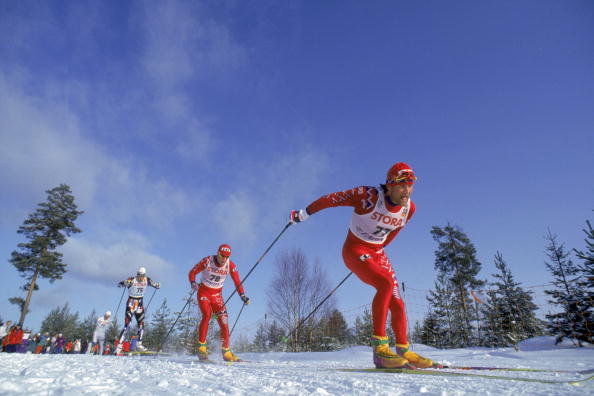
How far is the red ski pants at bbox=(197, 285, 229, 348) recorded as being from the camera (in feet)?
20.9

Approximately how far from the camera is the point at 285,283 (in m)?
24.6

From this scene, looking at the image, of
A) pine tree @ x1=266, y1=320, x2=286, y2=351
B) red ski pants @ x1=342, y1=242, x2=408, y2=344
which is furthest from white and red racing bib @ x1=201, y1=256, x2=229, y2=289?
pine tree @ x1=266, y1=320, x2=286, y2=351

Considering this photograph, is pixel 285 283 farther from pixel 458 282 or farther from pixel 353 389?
pixel 353 389

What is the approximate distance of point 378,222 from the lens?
12.1 feet

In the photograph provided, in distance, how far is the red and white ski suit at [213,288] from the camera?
654 cm

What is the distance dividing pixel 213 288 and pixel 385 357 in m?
4.62

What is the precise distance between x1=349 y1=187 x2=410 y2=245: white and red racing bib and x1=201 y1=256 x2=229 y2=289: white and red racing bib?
13.3 feet

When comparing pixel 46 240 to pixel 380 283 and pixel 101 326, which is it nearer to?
pixel 101 326

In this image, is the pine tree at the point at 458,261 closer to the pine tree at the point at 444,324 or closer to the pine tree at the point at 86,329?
the pine tree at the point at 444,324

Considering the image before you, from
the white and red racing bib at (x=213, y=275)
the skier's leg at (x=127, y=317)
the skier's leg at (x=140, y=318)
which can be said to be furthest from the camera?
the skier's leg at (x=140, y=318)

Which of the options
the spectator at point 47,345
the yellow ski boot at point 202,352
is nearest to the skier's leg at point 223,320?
the yellow ski boot at point 202,352

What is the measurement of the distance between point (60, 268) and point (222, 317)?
26.3 metres

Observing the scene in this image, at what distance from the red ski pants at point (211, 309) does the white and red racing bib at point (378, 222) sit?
4.16 metres

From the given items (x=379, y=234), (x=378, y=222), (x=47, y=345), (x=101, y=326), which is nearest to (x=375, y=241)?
(x=379, y=234)
